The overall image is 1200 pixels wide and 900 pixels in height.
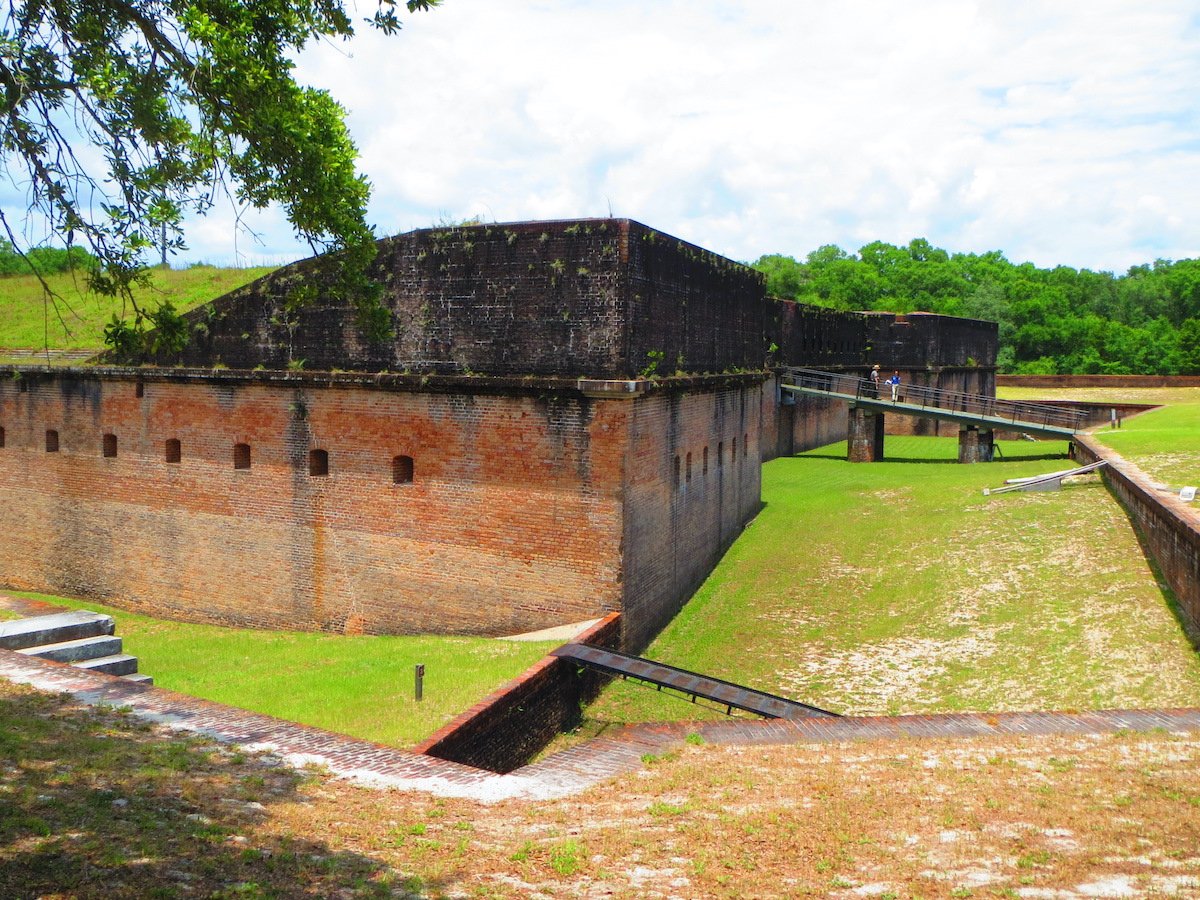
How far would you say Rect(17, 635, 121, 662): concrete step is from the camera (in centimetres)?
995

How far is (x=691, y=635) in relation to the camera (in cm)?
1385

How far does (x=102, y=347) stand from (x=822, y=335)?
2020cm

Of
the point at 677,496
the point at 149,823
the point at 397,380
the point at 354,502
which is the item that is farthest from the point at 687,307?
the point at 149,823

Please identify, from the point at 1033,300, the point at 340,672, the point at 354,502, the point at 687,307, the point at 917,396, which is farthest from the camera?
the point at 1033,300

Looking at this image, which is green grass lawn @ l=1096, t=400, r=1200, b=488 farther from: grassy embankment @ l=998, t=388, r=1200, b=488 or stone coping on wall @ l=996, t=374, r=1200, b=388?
stone coping on wall @ l=996, t=374, r=1200, b=388

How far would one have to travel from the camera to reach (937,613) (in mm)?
14102

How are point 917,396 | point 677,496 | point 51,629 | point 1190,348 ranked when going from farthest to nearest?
point 1190,348 < point 917,396 < point 677,496 < point 51,629

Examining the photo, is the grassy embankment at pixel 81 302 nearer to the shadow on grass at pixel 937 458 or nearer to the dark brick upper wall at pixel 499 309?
the dark brick upper wall at pixel 499 309

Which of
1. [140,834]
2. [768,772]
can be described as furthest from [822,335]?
[140,834]

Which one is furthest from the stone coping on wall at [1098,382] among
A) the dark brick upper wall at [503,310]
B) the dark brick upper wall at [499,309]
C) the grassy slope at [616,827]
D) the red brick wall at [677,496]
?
the grassy slope at [616,827]

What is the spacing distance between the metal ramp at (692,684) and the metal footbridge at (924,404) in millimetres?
16007

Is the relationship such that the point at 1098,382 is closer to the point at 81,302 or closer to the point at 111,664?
the point at 81,302

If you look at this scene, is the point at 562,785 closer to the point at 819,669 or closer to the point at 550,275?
the point at 819,669

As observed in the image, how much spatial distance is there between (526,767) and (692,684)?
284cm
